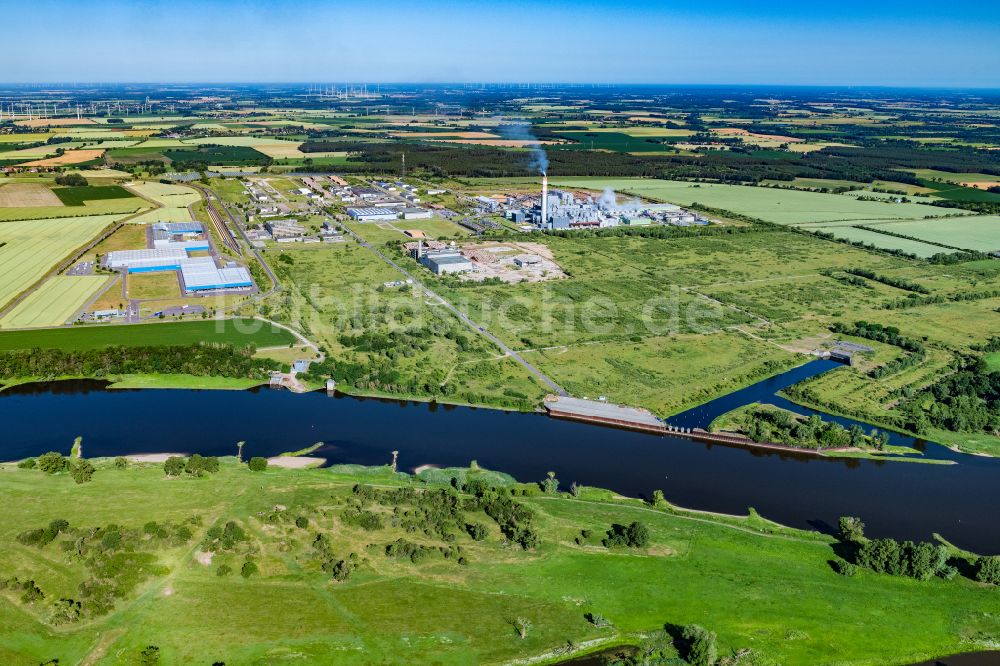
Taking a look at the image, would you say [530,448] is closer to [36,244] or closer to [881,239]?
[36,244]

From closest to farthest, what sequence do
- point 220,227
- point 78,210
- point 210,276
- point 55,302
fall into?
point 55,302 → point 210,276 → point 220,227 → point 78,210

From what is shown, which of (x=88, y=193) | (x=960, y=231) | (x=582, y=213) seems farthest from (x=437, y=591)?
(x=88, y=193)

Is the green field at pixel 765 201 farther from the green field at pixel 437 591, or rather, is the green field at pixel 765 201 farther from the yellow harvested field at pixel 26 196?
the yellow harvested field at pixel 26 196

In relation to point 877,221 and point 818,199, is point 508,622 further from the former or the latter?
point 818,199

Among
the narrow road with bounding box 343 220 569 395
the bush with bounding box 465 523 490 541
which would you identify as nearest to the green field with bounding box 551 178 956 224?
the narrow road with bounding box 343 220 569 395

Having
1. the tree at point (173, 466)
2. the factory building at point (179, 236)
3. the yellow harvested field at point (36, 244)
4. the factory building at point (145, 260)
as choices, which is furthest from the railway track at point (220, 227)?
the tree at point (173, 466)

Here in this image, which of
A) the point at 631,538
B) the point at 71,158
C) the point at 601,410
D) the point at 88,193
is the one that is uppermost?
the point at 71,158
